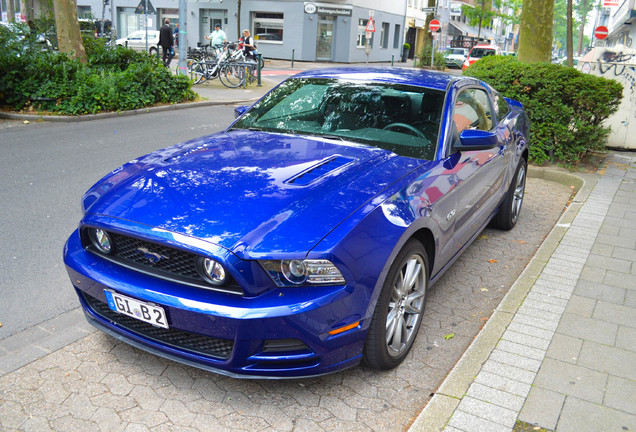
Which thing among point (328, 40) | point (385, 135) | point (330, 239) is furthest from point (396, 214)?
point (328, 40)

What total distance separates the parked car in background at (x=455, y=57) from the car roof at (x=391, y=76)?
36.0 m

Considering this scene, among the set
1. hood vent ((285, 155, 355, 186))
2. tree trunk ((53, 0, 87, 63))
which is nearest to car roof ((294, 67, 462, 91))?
hood vent ((285, 155, 355, 186))

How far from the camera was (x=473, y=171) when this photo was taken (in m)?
4.19

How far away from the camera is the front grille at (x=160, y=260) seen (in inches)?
106

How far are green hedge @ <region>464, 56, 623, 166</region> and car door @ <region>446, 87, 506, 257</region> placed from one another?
3550 mm

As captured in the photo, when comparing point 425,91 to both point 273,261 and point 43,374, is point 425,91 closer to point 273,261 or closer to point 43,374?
point 273,261

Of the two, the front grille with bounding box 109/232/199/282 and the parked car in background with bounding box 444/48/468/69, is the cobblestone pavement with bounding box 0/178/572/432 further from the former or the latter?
the parked car in background with bounding box 444/48/468/69

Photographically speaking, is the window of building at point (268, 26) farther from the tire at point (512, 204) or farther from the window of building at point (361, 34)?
the tire at point (512, 204)

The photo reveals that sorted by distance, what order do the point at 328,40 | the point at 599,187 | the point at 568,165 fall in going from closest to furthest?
the point at 599,187 → the point at 568,165 → the point at 328,40

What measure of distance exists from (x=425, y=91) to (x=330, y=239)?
6.40ft

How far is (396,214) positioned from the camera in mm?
3041

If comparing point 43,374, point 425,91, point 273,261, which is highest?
point 425,91

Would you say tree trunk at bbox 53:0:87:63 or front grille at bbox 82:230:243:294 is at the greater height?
tree trunk at bbox 53:0:87:63

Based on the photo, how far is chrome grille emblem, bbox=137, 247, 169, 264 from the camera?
2799 millimetres
